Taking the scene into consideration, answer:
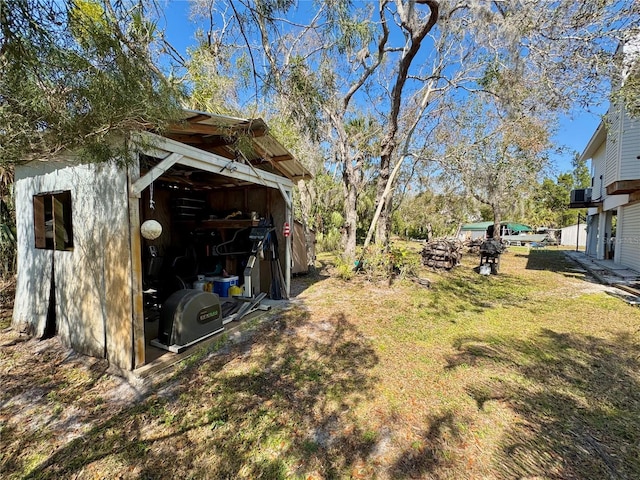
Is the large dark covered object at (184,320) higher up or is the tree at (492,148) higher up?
the tree at (492,148)

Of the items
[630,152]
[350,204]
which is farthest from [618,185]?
[350,204]

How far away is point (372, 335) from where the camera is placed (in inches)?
163

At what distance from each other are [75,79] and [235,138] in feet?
7.02

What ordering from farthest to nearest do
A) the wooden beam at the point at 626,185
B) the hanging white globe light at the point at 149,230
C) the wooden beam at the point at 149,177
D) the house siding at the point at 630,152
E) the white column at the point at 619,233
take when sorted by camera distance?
the white column at the point at 619,233 < the house siding at the point at 630,152 < the wooden beam at the point at 626,185 < the hanging white globe light at the point at 149,230 < the wooden beam at the point at 149,177

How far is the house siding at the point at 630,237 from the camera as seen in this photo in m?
9.18

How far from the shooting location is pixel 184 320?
134 inches

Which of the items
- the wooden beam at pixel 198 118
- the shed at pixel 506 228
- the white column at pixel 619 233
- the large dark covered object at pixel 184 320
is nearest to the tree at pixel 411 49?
the wooden beam at pixel 198 118

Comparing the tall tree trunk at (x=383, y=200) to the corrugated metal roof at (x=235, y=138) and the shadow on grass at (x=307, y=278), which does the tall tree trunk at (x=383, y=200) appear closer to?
the shadow on grass at (x=307, y=278)

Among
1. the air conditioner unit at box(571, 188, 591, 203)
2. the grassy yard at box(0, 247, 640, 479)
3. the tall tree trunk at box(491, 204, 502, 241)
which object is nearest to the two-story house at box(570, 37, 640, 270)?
the air conditioner unit at box(571, 188, 591, 203)

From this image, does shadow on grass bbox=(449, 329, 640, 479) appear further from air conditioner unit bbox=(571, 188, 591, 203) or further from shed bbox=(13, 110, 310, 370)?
air conditioner unit bbox=(571, 188, 591, 203)

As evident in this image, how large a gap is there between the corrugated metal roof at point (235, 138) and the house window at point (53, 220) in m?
1.59

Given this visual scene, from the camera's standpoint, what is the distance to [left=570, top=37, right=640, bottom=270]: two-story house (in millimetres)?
7641

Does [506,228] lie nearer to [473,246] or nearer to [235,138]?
[473,246]

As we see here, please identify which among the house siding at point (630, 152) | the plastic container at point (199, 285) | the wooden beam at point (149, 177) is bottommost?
the plastic container at point (199, 285)
